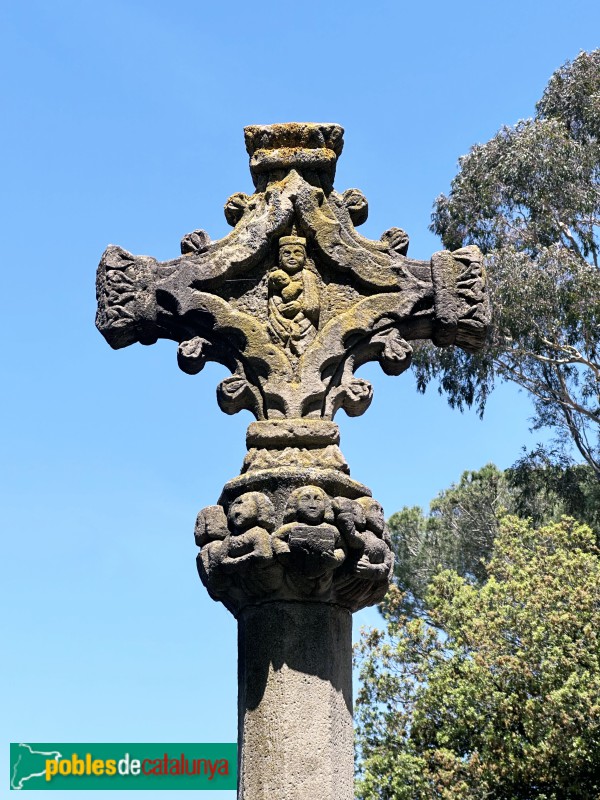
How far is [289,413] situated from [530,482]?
20.9 meters

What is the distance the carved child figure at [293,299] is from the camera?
5.87 m

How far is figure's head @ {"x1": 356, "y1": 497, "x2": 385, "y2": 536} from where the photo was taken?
5.39 metres

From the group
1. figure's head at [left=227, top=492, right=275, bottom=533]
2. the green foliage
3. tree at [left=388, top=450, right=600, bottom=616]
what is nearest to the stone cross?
figure's head at [left=227, top=492, right=275, bottom=533]

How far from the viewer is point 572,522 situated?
76.4 ft

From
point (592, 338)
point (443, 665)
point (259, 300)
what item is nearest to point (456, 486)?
point (592, 338)

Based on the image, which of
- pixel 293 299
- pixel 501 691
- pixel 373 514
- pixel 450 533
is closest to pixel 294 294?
pixel 293 299

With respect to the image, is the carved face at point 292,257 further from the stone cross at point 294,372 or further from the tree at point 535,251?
the tree at point 535,251

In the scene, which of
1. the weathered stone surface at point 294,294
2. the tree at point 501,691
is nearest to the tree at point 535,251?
the tree at point 501,691

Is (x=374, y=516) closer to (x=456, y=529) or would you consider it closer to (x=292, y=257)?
(x=292, y=257)

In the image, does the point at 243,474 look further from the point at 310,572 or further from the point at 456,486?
the point at 456,486

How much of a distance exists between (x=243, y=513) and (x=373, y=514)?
1.75ft

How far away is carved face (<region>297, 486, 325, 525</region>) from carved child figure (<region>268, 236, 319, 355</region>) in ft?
2.61

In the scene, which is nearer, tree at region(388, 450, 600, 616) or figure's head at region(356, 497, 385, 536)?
figure's head at region(356, 497, 385, 536)

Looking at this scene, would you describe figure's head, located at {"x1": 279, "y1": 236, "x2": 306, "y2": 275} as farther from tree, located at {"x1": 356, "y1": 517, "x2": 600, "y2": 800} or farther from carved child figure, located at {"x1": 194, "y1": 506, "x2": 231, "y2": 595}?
tree, located at {"x1": 356, "y1": 517, "x2": 600, "y2": 800}
